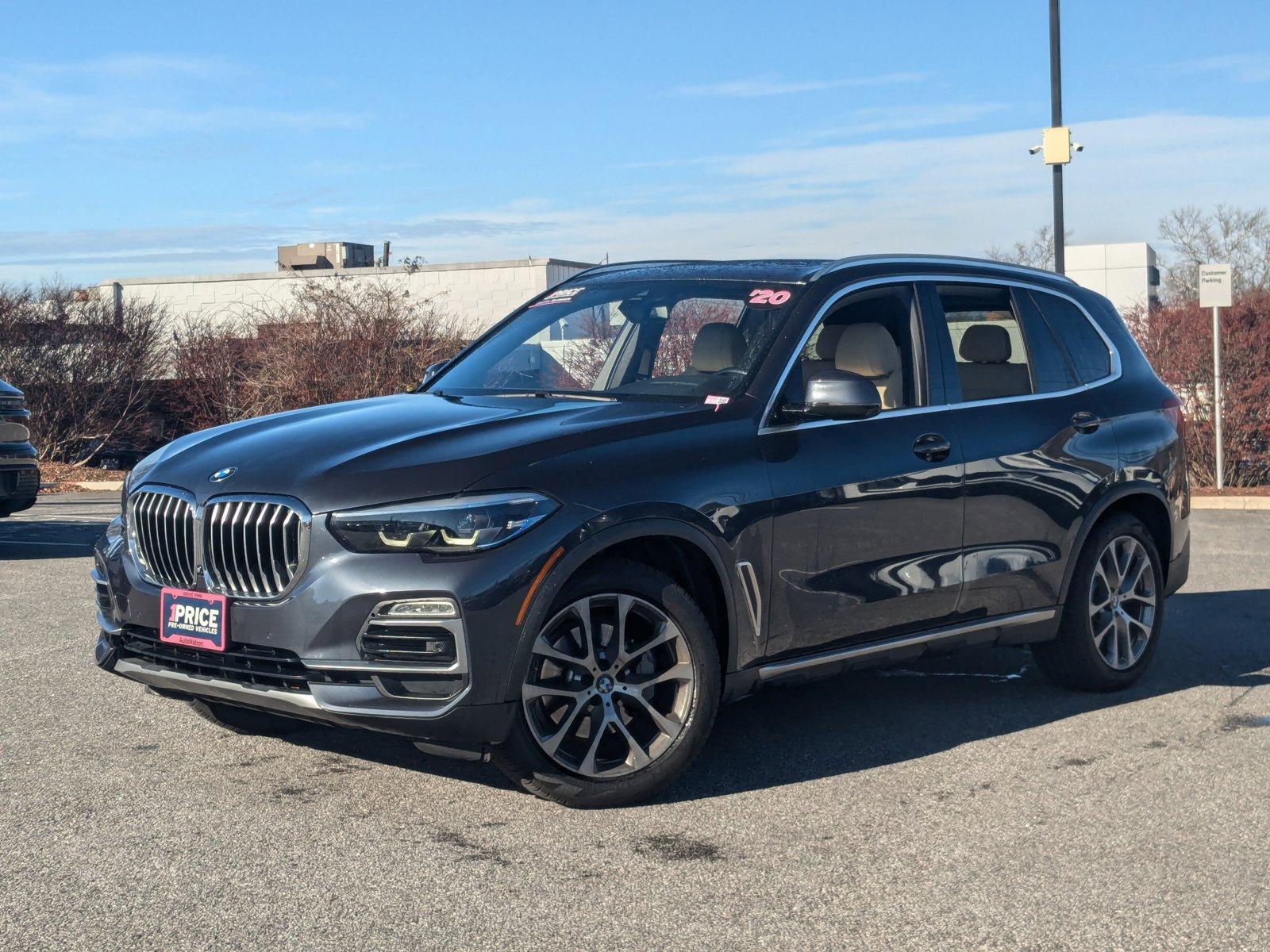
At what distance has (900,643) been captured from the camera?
6027 millimetres

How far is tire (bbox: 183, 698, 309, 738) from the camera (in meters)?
6.05

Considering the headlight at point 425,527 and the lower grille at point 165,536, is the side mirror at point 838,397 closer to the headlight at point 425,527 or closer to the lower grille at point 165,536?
the headlight at point 425,527

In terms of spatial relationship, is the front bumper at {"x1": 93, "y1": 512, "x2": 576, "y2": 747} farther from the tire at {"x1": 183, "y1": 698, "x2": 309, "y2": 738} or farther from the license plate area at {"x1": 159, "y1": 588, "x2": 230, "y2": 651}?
the tire at {"x1": 183, "y1": 698, "x2": 309, "y2": 738}

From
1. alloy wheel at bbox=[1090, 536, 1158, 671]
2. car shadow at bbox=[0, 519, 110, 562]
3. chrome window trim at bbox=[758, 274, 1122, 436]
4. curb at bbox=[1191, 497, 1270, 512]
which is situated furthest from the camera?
curb at bbox=[1191, 497, 1270, 512]

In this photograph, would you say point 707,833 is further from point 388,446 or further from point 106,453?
point 106,453

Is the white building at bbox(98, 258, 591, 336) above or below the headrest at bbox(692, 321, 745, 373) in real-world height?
above

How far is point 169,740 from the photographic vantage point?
6027 millimetres

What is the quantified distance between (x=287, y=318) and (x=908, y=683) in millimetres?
16847

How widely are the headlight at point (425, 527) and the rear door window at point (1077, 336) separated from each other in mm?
3327

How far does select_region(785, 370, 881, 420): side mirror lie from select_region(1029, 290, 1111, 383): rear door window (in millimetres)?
1774

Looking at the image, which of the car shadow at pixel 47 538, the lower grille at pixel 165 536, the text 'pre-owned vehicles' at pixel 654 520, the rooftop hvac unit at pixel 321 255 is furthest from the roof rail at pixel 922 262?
the rooftop hvac unit at pixel 321 255

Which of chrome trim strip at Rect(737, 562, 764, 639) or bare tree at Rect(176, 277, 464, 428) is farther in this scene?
bare tree at Rect(176, 277, 464, 428)

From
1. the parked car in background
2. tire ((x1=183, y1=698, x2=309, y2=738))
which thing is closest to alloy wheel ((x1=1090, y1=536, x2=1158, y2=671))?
tire ((x1=183, y1=698, x2=309, y2=738))

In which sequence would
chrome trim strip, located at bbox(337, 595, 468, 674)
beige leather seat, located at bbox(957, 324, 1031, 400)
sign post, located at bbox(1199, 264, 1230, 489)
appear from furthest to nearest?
sign post, located at bbox(1199, 264, 1230, 489), beige leather seat, located at bbox(957, 324, 1031, 400), chrome trim strip, located at bbox(337, 595, 468, 674)
